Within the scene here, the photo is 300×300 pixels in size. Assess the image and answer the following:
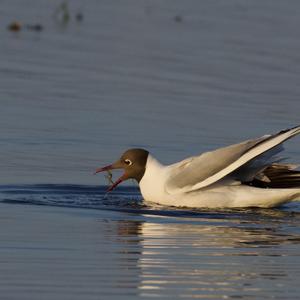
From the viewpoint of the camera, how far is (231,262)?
409 inches

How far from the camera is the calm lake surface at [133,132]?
388 inches

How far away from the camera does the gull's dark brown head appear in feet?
46.1

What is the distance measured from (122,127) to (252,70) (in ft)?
16.7

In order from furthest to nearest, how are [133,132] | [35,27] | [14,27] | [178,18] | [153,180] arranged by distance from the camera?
1. [178,18]
2. [35,27]
3. [14,27]
4. [133,132]
5. [153,180]

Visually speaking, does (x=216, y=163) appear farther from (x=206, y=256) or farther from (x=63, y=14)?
(x=63, y=14)

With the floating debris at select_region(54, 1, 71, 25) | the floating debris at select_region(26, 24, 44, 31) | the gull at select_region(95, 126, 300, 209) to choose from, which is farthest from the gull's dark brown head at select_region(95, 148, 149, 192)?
the floating debris at select_region(54, 1, 71, 25)

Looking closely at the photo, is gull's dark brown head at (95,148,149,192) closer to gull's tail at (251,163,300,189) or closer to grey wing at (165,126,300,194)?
grey wing at (165,126,300,194)

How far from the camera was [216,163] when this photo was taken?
43.8ft

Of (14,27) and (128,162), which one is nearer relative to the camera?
(128,162)

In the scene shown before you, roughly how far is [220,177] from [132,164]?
45.7 inches

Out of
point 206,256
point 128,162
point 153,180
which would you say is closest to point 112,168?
point 128,162

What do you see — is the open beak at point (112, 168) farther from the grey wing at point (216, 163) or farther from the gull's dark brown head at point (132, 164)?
the grey wing at point (216, 163)

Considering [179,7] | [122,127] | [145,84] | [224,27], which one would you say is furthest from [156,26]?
[122,127]

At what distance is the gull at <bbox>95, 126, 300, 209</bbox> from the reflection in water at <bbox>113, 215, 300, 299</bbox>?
77 centimetres
